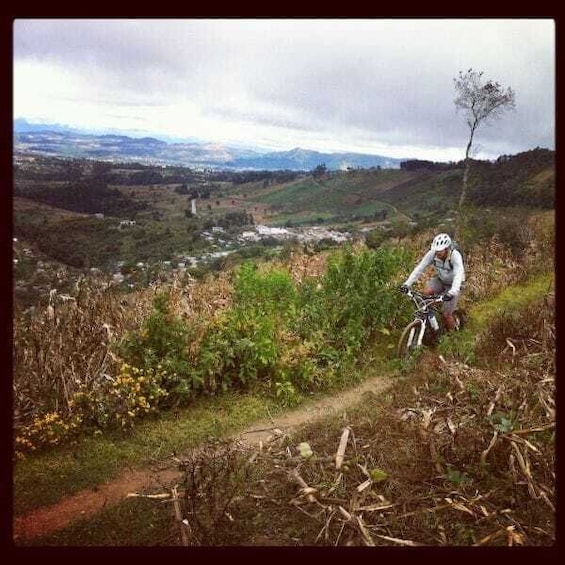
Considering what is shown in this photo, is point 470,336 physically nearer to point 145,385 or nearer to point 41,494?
point 145,385

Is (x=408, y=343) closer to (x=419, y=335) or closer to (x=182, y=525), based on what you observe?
(x=419, y=335)

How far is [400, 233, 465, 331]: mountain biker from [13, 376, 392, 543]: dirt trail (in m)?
2.29

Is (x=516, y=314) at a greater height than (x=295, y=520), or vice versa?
(x=516, y=314)

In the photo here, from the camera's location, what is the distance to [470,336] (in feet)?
24.8

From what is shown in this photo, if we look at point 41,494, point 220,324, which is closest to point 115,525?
point 41,494

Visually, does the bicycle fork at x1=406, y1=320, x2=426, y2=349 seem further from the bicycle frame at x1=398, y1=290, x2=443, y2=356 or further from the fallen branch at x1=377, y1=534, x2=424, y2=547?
the fallen branch at x1=377, y1=534, x2=424, y2=547

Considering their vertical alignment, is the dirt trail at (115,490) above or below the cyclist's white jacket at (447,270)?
below

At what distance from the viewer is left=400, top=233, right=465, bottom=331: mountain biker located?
6812 mm

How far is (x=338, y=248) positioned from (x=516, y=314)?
3360 mm

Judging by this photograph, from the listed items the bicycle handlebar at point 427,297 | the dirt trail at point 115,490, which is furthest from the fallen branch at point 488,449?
the bicycle handlebar at point 427,297

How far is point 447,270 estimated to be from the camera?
7.22 metres

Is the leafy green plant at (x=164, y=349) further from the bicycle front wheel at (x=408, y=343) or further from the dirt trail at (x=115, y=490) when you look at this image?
the bicycle front wheel at (x=408, y=343)

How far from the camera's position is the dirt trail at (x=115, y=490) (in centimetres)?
398

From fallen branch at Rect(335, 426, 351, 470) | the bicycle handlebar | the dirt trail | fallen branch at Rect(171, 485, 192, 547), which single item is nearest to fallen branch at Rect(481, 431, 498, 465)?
fallen branch at Rect(335, 426, 351, 470)
